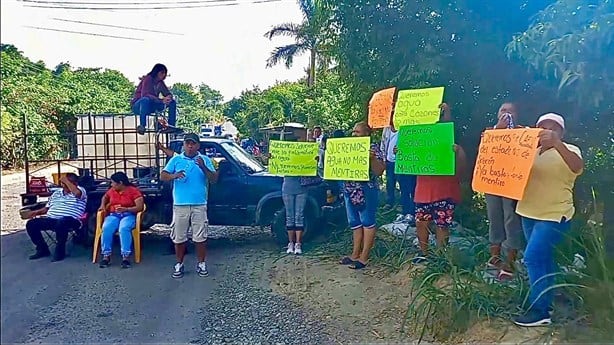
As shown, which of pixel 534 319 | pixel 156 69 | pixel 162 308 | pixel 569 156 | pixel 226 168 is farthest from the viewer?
pixel 226 168

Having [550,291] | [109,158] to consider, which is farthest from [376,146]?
[109,158]

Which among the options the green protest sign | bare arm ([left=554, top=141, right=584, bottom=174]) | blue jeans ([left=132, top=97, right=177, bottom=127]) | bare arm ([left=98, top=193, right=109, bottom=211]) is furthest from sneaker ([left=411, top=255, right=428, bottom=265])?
blue jeans ([left=132, top=97, right=177, bottom=127])

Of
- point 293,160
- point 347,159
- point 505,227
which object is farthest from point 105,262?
point 505,227

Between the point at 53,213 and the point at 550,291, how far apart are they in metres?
5.76

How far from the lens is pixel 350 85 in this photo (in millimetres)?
8812

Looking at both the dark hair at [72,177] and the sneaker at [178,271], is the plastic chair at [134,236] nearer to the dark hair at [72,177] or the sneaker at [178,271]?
the dark hair at [72,177]

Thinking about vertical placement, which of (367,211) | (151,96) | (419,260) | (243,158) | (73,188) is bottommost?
(419,260)

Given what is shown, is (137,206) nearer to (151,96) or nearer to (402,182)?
(151,96)

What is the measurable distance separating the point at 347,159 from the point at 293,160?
105 cm

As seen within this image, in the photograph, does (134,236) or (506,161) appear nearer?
(506,161)

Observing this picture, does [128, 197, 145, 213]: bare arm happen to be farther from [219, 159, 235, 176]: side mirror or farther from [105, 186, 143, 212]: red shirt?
[219, 159, 235, 176]: side mirror

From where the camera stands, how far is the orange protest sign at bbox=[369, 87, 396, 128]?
251 inches

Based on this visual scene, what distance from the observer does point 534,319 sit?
13.5 feet

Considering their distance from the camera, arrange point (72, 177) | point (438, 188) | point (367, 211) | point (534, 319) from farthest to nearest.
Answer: point (72, 177)
point (367, 211)
point (438, 188)
point (534, 319)
